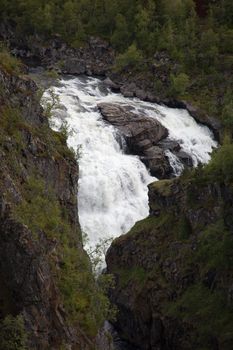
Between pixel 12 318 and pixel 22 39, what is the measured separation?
7284 centimetres

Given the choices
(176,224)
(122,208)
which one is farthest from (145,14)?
(176,224)

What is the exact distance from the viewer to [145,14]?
8844 centimetres

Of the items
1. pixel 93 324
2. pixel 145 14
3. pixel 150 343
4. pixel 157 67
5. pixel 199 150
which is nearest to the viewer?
pixel 93 324

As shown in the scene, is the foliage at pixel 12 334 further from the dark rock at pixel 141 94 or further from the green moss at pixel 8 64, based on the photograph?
the dark rock at pixel 141 94

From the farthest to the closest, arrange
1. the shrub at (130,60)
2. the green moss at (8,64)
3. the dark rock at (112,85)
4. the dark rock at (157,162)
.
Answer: the shrub at (130,60), the dark rock at (112,85), the dark rock at (157,162), the green moss at (8,64)

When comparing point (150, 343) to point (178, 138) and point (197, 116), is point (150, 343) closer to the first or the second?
point (178, 138)

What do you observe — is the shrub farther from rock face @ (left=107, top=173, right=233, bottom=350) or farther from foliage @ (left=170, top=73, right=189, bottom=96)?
rock face @ (left=107, top=173, right=233, bottom=350)

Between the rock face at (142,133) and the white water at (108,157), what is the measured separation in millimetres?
920

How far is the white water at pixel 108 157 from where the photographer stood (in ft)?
170

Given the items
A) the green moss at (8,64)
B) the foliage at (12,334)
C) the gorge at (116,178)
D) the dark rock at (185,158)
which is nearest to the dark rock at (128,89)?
the gorge at (116,178)

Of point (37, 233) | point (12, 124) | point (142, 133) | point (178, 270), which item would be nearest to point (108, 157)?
point (142, 133)

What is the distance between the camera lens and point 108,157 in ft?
188

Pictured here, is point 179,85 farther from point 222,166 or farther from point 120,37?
point 222,166

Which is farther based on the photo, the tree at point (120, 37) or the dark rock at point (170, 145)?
the tree at point (120, 37)
